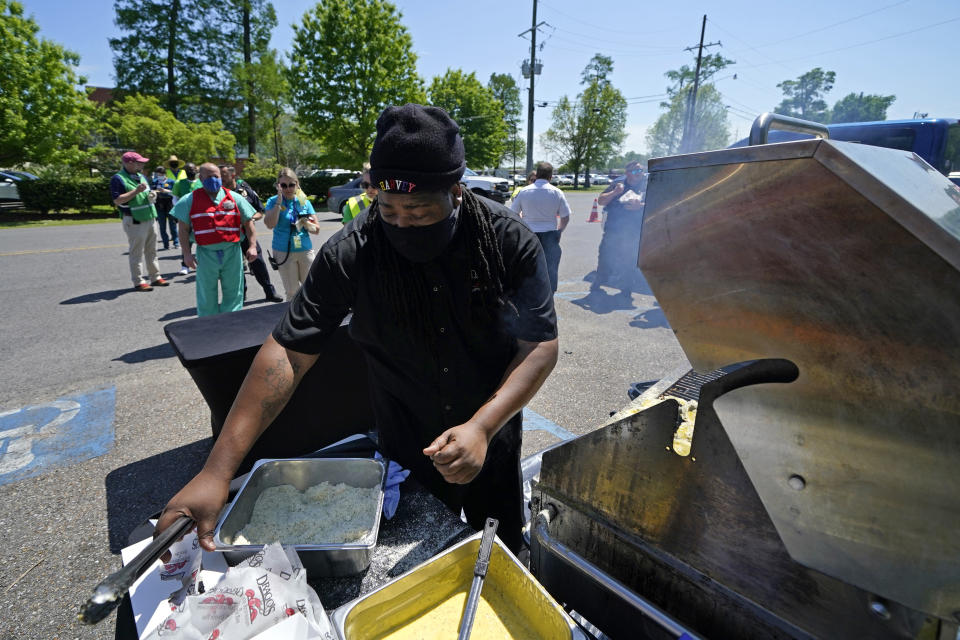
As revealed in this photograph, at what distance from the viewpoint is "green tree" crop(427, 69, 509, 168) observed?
32.1 metres

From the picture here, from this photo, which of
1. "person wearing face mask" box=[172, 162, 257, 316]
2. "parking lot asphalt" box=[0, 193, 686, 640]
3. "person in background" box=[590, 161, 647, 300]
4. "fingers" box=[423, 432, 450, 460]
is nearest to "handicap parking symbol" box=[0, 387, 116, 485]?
"parking lot asphalt" box=[0, 193, 686, 640]

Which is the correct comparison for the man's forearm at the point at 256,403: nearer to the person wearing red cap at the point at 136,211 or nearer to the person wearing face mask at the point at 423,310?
the person wearing face mask at the point at 423,310

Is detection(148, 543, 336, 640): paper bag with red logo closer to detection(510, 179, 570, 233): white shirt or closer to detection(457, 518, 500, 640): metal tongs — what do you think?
detection(457, 518, 500, 640): metal tongs

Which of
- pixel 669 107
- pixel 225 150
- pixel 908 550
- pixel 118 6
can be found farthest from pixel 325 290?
pixel 669 107

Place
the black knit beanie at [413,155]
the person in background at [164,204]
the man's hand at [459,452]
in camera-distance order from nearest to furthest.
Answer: the man's hand at [459,452]
the black knit beanie at [413,155]
the person in background at [164,204]

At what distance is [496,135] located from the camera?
33562 mm

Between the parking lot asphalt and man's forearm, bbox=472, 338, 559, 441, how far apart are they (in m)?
1.91

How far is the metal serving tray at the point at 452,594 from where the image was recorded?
39.3 inches

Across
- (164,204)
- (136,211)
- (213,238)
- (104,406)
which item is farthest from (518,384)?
(164,204)

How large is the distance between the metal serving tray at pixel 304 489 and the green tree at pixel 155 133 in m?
24.2

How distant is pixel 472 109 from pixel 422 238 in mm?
34260

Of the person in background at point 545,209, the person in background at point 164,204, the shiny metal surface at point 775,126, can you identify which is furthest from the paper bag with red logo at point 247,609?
the person in background at point 164,204

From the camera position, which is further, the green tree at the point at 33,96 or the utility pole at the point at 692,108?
the utility pole at the point at 692,108

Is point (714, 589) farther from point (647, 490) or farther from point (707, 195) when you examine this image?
point (707, 195)
